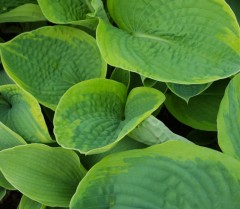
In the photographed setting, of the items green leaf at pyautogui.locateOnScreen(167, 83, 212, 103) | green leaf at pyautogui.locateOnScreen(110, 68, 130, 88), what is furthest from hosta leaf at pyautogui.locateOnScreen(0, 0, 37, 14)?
green leaf at pyautogui.locateOnScreen(167, 83, 212, 103)

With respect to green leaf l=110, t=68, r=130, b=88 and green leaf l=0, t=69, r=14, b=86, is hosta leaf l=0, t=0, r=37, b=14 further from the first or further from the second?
green leaf l=110, t=68, r=130, b=88

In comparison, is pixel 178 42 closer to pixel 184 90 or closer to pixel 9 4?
pixel 184 90

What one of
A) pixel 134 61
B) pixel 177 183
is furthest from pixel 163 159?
pixel 134 61

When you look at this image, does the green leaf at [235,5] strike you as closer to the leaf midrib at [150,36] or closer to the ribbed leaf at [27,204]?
the leaf midrib at [150,36]

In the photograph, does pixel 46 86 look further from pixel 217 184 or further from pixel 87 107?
pixel 217 184

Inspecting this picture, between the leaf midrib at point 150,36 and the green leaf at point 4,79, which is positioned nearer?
the leaf midrib at point 150,36

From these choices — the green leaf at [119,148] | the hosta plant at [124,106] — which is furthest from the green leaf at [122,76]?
the green leaf at [119,148]
